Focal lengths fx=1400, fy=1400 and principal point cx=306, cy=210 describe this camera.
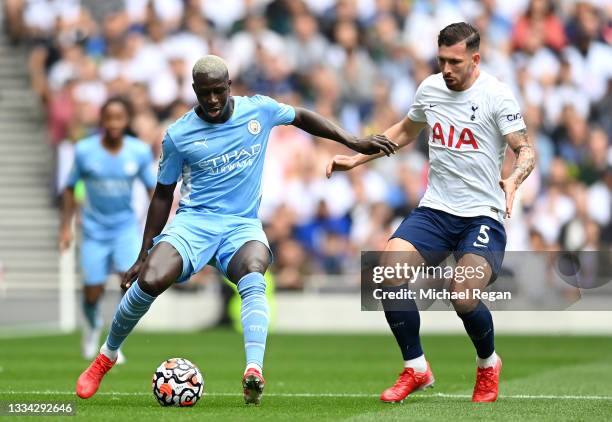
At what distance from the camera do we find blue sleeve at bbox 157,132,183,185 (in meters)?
9.88

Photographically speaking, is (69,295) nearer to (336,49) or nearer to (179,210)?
(336,49)

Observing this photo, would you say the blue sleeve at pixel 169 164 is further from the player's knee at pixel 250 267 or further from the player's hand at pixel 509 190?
the player's hand at pixel 509 190

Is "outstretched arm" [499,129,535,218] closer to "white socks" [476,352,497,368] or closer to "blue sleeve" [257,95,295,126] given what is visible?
"white socks" [476,352,497,368]

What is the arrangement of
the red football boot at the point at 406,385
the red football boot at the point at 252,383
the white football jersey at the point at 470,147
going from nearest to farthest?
the red football boot at the point at 252,383 → the white football jersey at the point at 470,147 → the red football boot at the point at 406,385

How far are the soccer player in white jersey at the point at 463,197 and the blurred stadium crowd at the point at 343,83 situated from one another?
1009 cm

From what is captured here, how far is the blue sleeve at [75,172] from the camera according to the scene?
1483 centimetres

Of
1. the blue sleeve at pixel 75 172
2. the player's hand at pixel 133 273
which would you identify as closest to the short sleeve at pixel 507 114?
the player's hand at pixel 133 273

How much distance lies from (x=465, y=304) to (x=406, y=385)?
807mm

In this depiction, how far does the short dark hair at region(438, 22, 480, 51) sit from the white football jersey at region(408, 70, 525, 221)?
1.08 feet

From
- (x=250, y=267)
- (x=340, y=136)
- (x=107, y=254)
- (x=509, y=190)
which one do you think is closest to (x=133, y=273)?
(x=250, y=267)

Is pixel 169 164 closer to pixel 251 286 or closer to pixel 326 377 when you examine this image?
pixel 251 286

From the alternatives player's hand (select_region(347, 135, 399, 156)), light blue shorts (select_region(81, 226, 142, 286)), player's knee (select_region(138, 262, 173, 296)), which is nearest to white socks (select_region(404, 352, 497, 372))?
player's hand (select_region(347, 135, 399, 156))

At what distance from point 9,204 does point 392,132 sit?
49.5 feet

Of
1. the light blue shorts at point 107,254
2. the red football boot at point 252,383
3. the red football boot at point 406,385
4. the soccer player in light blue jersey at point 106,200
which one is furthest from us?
the light blue shorts at point 107,254
